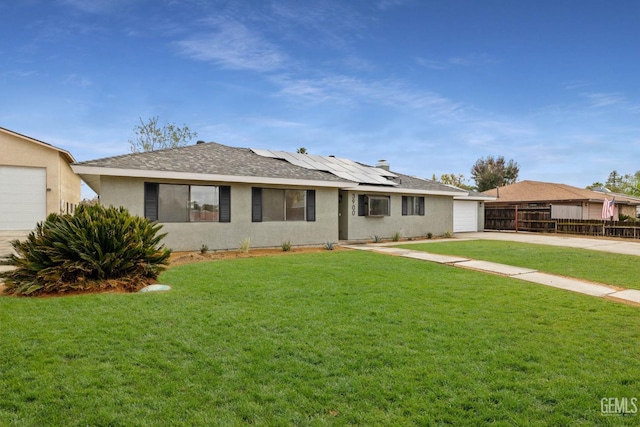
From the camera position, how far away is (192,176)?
11.9 m

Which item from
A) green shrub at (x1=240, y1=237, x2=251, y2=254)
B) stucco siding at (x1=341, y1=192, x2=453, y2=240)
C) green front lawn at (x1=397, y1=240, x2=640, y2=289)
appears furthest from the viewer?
stucco siding at (x1=341, y1=192, x2=453, y2=240)

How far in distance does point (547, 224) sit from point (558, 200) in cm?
196

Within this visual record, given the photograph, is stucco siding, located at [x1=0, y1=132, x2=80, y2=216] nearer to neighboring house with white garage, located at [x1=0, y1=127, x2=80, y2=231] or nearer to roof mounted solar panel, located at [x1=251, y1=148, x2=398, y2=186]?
neighboring house with white garage, located at [x1=0, y1=127, x2=80, y2=231]

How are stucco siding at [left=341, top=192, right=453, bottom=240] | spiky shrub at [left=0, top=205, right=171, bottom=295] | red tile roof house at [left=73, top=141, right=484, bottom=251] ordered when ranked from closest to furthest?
spiky shrub at [left=0, top=205, right=171, bottom=295] → red tile roof house at [left=73, top=141, right=484, bottom=251] → stucco siding at [left=341, top=192, right=453, bottom=240]

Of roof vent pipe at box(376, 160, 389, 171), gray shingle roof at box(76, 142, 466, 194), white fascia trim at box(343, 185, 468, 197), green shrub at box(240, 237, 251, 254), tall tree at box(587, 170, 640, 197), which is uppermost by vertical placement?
tall tree at box(587, 170, 640, 197)

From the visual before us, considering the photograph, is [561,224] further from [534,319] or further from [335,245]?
[534,319]

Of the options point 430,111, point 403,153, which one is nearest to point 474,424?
point 430,111

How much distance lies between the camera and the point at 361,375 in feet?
10.6

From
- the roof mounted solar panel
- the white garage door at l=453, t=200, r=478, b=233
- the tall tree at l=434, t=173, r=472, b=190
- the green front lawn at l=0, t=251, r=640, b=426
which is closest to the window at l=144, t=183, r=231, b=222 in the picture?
the roof mounted solar panel

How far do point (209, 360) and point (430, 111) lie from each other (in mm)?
20561

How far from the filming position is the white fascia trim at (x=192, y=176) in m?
10.7

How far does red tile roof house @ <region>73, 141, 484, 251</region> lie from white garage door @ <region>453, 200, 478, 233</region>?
5.45 m

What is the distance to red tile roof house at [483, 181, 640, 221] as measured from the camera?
24.2 metres

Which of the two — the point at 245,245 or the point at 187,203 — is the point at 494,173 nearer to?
the point at 245,245
